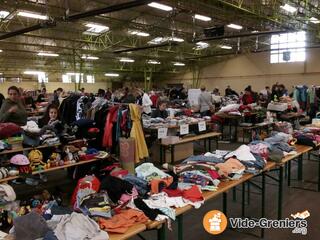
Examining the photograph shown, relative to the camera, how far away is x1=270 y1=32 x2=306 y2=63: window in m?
17.3

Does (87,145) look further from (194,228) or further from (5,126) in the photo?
(194,228)

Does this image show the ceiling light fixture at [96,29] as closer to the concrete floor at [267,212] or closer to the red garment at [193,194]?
the concrete floor at [267,212]

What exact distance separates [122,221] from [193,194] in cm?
65

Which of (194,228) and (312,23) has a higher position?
(312,23)

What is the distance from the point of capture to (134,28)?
13227mm

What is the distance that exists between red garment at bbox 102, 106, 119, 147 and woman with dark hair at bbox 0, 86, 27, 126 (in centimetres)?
121

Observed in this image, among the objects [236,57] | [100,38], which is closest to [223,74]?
[236,57]

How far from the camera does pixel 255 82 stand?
20.6m

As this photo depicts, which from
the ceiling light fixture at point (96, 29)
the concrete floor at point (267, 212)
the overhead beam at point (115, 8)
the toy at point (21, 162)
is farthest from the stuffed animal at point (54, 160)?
the ceiling light fixture at point (96, 29)

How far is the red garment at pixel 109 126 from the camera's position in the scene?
195 inches

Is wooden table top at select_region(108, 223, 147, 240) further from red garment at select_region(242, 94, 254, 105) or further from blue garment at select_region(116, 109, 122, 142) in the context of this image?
red garment at select_region(242, 94, 254, 105)

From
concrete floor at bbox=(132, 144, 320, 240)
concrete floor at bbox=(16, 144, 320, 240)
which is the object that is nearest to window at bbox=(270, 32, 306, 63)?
concrete floor at bbox=(16, 144, 320, 240)

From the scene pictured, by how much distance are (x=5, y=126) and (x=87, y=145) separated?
1201mm

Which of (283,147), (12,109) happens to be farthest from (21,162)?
(283,147)
